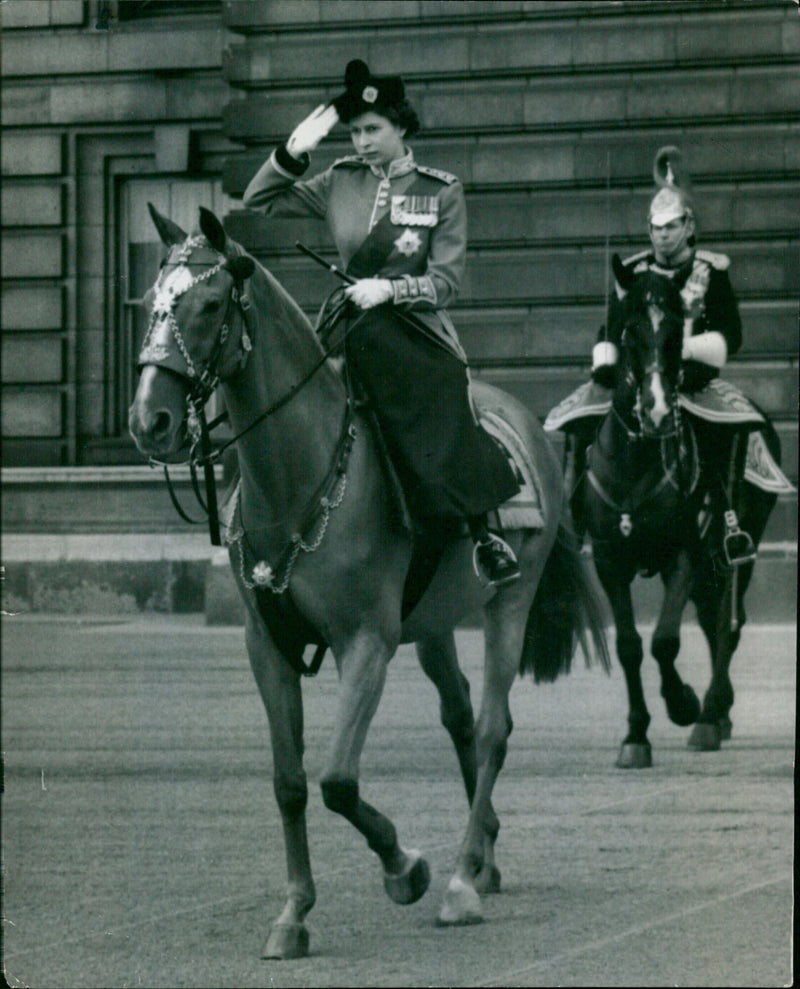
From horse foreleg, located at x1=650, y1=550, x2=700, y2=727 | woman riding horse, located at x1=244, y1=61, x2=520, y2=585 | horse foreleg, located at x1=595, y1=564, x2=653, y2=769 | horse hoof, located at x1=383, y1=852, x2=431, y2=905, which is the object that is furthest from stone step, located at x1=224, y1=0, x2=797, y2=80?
horse foreleg, located at x1=595, y1=564, x2=653, y2=769

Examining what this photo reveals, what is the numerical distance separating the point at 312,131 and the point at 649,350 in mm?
3567

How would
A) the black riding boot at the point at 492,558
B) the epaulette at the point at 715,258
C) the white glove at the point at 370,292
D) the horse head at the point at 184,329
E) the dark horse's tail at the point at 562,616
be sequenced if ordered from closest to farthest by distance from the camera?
the horse head at the point at 184,329 → the white glove at the point at 370,292 → the black riding boot at the point at 492,558 → the epaulette at the point at 715,258 → the dark horse's tail at the point at 562,616

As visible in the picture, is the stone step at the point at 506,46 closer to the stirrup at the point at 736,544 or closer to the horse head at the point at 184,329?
the horse head at the point at 184,329

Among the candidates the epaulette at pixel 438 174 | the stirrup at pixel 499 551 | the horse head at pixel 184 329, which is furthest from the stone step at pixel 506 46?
the stirrup at pixel 499 551

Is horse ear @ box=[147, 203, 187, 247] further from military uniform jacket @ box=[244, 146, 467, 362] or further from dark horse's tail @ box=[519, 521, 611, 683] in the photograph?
dark horse's tail @ box=[519, 521, 611, 683]

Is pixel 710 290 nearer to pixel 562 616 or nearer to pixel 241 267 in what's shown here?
pixel 562 616

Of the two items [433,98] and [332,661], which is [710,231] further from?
[332,661]

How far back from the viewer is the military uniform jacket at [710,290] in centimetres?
866

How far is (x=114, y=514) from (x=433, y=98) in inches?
158

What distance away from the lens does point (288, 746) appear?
7.43 m

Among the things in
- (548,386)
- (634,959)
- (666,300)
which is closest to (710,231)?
(666,300)

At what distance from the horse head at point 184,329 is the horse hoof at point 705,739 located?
17.1 ft

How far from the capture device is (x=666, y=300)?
31.9ft

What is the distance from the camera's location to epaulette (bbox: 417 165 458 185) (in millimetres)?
7375
